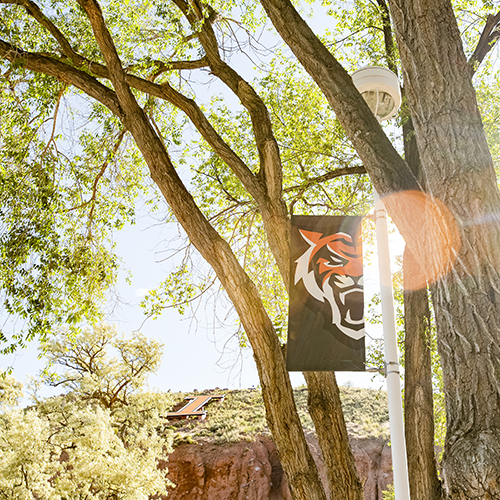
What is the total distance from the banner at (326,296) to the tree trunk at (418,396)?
4.39ft

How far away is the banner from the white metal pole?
386 mm

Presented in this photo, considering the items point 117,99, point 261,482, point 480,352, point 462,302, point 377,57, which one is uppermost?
point 377,57

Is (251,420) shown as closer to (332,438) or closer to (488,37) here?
(332,438)

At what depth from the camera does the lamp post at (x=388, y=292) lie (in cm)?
292

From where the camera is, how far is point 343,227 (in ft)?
13.3

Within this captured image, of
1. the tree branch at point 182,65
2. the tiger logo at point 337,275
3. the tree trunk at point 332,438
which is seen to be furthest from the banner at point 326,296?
the tree branch at point 182,65

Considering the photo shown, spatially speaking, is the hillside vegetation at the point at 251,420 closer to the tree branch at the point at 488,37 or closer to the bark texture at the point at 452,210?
the tree branch at the point at 488,37

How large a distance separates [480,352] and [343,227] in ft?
6.04

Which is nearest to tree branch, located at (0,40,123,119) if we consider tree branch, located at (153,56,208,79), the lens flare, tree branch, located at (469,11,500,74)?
tree branch, located at (153,56,208,79)

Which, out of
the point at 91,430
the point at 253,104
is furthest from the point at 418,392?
the point at 91,430

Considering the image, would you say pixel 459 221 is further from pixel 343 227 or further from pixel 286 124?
pixel 286 124

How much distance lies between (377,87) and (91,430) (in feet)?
47.8

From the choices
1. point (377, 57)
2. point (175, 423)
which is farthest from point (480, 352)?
point (175, 423)

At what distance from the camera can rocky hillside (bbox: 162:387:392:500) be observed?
18.6 m
